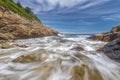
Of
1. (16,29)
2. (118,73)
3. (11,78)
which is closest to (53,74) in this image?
(11,78)

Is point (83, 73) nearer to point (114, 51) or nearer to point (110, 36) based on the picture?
point (114, 51)

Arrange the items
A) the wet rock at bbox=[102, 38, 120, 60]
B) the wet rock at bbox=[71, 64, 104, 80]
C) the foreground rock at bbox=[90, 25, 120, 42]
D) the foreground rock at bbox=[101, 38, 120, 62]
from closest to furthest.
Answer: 1. the wet rock at bbox=[71, 64, 104, 80]
2. the foreground rock at bbox=[101, 38, 120, 62]
3. the wet rock at bbox=[102, 38, 120, 60]
4. the foreground rock at bbox=[90, 25, 120, 42]

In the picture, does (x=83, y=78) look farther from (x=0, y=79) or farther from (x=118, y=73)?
(x=0, y=79)

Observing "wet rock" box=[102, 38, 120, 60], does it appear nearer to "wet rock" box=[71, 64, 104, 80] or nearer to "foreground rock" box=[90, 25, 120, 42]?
"wet rock" box=[71, 64, 104, 80]

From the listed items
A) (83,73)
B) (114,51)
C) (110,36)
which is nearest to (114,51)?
(114,51)

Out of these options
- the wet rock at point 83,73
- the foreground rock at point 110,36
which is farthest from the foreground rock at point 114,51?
the foreground rock at point 110,36

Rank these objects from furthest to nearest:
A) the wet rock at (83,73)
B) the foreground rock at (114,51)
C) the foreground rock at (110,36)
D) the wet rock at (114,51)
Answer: the foreground rock at (110,36) → the wet rock at (114,51) → the foreground rock at (114,51) → the wet rock at (83,73)

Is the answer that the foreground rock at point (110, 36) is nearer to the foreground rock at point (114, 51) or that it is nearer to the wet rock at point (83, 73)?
the foreground rock at point (114, 51)

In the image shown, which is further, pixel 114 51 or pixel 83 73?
pixel 114 51

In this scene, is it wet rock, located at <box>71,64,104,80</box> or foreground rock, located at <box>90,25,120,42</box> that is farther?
foreground rock, located at <box>90,25,120,42</box>

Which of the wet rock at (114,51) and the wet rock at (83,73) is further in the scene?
the wet rock at (114,51)

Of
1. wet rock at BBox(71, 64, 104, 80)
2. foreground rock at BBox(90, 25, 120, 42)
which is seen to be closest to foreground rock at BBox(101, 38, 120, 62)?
wet rock at BBox(71, 64, 104, 80)

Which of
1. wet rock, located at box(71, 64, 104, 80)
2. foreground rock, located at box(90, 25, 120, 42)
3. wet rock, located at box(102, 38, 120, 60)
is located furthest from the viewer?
foreground rock, located at box(90, 25, 120, 42)

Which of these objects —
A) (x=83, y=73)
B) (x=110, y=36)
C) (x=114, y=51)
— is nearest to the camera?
(x=83, y=73)
